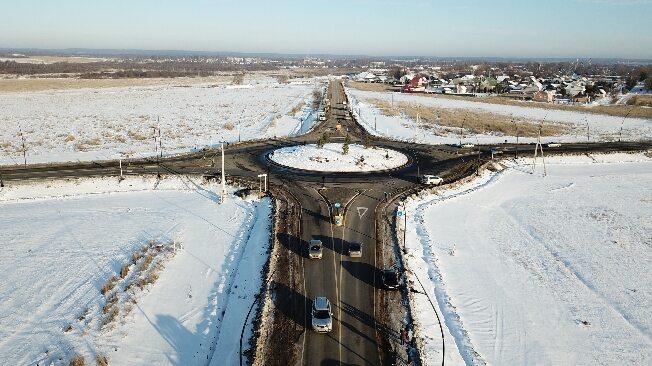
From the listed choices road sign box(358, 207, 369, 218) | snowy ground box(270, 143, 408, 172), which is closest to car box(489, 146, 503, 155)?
snowy ground box(270, 143, 408, 172)

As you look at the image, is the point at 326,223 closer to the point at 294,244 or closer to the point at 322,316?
the point at 294,244

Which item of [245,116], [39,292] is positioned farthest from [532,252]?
[245,116]

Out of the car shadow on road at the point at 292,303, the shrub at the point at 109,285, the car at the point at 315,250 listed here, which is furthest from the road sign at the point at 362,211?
the shrub at the point at 109,285

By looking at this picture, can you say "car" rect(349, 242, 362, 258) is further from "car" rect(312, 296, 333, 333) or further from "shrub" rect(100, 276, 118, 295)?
"shrub" rect(100, 276, 118, 295)

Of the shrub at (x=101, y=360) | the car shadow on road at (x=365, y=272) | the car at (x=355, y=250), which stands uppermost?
the car at (x=355, y=250)

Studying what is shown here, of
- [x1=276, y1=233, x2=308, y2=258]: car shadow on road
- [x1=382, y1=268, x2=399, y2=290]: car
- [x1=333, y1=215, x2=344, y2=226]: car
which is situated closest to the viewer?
[x1=382, y1=268, x2=399, y2=290]: car

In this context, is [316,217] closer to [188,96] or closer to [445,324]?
[445,324]

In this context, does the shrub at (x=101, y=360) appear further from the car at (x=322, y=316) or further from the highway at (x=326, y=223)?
the car at (x=322, y=316)
